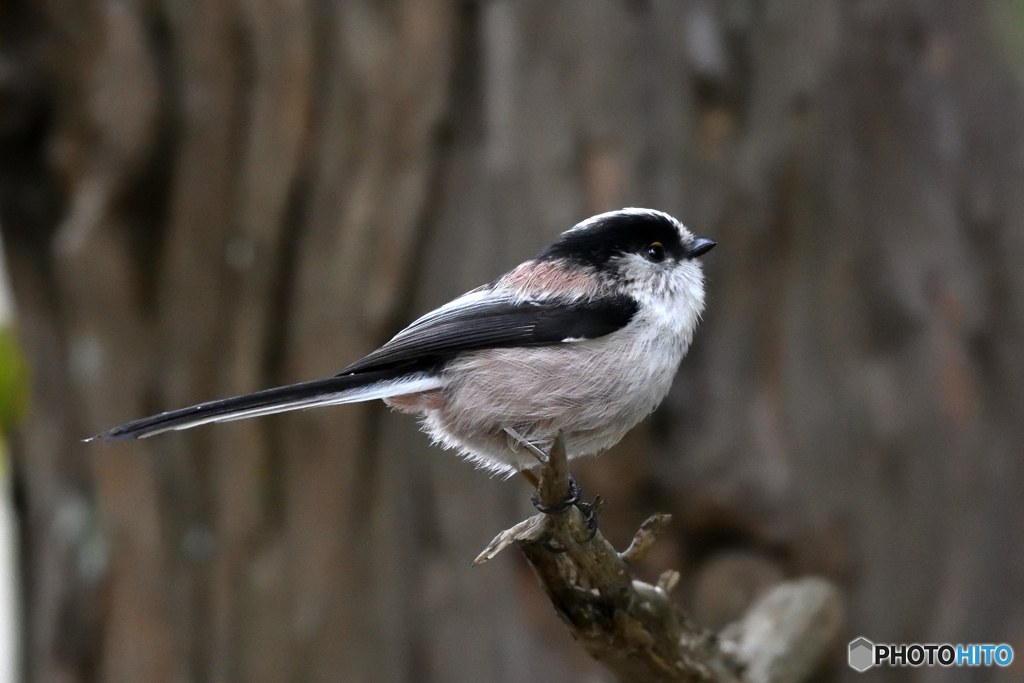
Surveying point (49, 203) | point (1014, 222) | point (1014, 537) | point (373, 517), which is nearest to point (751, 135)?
point (1014, 222)

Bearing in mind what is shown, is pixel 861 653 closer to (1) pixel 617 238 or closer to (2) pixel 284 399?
(1) pixel 617 238

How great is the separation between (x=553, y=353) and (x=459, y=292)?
164 cm

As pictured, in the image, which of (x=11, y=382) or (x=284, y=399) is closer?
(x=284, y=399)

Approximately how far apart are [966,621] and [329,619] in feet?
8.87

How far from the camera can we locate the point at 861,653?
3.82m

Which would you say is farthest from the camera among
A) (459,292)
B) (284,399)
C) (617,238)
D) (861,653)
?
(459,292)

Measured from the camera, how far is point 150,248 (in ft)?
14.9

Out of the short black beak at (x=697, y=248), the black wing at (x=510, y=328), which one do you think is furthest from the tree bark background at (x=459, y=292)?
the black wing at (x=510, y=328)

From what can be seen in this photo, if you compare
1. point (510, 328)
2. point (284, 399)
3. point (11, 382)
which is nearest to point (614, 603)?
point (510, 328)

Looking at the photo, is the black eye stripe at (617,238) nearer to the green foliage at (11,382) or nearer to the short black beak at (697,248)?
the short black beak at (697,248)

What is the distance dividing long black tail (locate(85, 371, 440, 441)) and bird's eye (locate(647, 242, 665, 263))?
710 mm

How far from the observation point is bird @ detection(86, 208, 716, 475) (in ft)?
8.21

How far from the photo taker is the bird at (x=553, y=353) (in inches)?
98.6

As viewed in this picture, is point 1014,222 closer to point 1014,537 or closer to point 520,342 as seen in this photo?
point 1014,537
